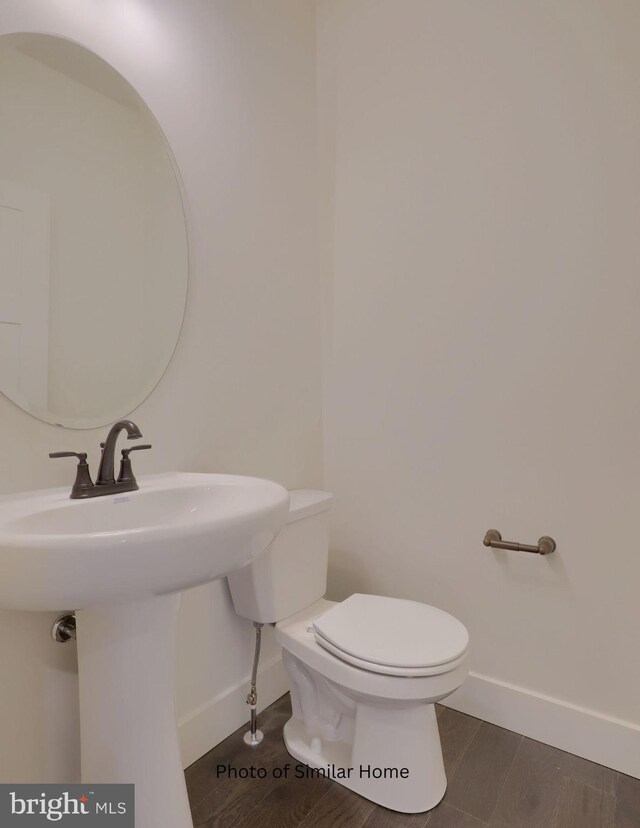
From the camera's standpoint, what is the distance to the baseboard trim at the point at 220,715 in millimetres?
1392

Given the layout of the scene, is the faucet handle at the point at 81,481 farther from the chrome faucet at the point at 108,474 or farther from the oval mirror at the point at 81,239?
the oval mirror at the point at 81,239

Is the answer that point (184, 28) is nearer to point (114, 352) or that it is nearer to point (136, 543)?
point (114, 352)

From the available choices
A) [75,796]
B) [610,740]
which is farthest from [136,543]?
[610,740]

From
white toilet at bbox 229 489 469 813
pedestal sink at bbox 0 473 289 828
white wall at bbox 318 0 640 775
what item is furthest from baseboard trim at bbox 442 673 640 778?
pedestal sink at bbox 0 473 289 828

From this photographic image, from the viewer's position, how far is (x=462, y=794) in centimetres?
131

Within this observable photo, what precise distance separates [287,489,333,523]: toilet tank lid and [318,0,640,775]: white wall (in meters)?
0.28

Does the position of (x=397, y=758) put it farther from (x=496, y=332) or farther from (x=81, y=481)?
(x=496, y=332)

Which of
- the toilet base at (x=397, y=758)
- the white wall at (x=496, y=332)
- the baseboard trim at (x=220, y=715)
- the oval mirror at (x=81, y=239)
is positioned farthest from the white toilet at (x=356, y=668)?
the oval mirror at (x=81, y=239)

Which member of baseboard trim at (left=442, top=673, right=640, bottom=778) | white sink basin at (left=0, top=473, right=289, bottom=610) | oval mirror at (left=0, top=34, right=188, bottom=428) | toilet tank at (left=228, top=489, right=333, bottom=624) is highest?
oval mirror at (left=0, top=34, right=188, bottom=428)

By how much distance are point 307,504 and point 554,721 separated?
98 cm

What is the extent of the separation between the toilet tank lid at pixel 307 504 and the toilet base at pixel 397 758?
524 millimetres

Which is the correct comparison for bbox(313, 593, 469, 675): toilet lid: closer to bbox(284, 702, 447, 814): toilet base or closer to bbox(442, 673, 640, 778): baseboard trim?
bbox(284, 702, 447, 814): toilet base

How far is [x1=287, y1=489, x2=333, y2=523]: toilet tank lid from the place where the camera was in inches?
58.5

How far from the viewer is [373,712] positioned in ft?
4.22
